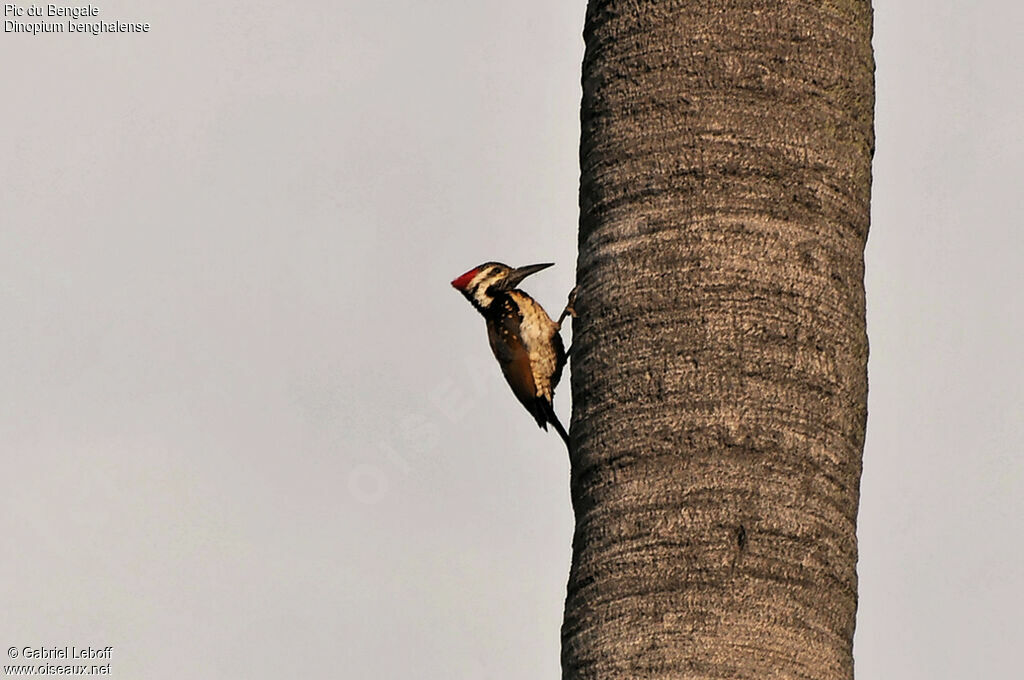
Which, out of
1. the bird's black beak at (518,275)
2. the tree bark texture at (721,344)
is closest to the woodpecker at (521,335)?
the bird's black beak at (518,275)

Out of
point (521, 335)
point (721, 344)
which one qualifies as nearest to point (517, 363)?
point (521, 335)

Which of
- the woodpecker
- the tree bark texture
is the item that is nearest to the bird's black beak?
the woodpecker

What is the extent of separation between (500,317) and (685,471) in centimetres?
369

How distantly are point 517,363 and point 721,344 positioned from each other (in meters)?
3.53

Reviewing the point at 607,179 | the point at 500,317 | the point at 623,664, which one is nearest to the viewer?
the point at 623,664

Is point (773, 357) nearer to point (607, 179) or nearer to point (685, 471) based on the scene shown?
point (685, 471)

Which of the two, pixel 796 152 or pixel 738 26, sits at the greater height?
pixel 738 26

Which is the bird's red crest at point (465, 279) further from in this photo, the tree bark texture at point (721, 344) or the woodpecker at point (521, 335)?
the tree bark texture at point (721, 344)

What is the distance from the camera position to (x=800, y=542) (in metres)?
4.89

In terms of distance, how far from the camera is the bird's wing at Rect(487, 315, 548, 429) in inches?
334

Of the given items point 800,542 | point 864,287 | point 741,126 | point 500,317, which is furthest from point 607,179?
point 500,317

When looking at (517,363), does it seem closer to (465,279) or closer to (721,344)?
(465,279)

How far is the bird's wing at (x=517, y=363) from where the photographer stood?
27.8 feet

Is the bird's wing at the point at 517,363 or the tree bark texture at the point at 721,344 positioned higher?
the bird's wing at the point at 517,363
